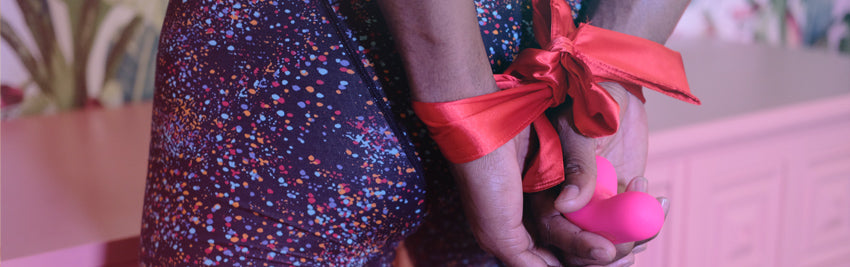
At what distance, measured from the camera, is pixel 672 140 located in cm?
81

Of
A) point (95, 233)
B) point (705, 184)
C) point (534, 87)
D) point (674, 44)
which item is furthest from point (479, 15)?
point (674, 44)

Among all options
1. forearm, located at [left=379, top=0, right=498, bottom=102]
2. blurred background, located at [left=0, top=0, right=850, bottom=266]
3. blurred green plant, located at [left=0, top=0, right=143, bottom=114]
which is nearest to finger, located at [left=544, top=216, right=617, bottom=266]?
forearm, located at [left=379, top=0, right=498, bottom=102]

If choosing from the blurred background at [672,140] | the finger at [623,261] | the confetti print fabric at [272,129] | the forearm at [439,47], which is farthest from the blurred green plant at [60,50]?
the finger at [623,261]

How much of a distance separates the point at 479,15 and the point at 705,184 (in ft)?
2.06

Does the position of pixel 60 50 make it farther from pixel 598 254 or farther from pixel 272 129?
pixel 598 254

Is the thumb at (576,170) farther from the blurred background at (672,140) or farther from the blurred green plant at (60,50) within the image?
the blurred green plant at (60,50)

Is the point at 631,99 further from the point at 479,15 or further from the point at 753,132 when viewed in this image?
the point at 753,132

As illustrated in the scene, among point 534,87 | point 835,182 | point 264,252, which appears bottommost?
point 835,182

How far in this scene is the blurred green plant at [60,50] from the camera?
0.97 meters

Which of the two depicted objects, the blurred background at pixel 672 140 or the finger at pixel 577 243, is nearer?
the finger at pixel 577 243

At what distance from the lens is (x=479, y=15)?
425mm

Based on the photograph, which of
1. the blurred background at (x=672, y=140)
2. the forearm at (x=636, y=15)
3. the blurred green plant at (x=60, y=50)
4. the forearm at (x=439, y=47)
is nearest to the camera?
the forearm at (x=439, y=47)

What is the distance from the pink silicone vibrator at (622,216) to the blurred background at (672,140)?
1.49 feet

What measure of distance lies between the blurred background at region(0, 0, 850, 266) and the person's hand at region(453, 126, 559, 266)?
0.45 meters
